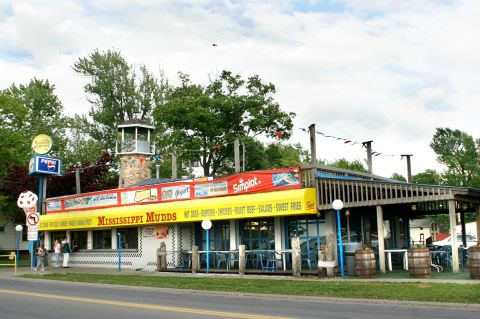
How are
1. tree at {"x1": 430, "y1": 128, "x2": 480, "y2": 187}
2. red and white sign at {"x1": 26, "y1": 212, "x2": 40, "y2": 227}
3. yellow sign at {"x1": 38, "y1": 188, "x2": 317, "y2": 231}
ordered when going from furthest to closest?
tree at {"x1": 430, "y1": 128, "x2": 480, "y2": 187}
red and white sign at {"x1": 26, "y1": 212, "x2": 40, "y2": 227}
yellow sign at {"x1": 38, "y1": 188, "x2": 317, "y2": 231}

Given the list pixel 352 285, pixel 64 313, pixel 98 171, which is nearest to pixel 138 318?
pixel 64 313

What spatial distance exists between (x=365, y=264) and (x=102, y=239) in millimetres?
18624

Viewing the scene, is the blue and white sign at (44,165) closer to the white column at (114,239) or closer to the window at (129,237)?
the white column at (114,239)

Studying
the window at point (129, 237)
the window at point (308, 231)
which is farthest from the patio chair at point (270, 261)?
the window at point (129, 237)

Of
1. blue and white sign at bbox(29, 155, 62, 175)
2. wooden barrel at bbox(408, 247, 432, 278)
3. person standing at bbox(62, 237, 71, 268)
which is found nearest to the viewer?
wooden barrel at bbox(408, 247, 432, 278)

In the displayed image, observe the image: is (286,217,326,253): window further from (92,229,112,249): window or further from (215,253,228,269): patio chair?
(92,229,112,249): window

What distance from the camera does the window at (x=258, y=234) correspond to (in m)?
24.2

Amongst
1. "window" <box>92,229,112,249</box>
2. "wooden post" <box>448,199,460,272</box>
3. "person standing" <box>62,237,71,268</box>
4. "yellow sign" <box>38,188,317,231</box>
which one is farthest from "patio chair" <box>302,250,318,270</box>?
"person standing" <box>62,237,71,268</box>

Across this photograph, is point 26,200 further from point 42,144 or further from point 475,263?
point 475,263

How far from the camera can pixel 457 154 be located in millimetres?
85875

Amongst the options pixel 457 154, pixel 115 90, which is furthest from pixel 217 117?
pixel 457 154

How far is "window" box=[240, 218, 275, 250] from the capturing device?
24.2 metres

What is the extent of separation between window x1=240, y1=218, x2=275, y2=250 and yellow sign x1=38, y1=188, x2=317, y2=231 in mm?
1433

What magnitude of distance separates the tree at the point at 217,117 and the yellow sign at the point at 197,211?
1345 centimetres
